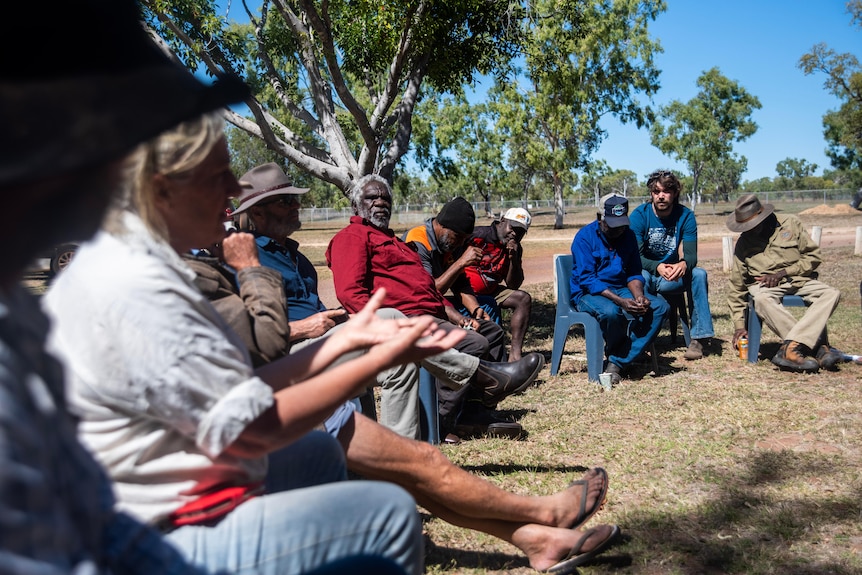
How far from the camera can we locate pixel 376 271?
5203mm

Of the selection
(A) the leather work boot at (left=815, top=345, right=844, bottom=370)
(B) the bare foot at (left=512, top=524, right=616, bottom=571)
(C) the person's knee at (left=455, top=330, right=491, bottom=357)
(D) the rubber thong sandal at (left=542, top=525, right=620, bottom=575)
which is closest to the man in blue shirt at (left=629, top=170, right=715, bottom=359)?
(A) the leather work boot at (left=815, top=345, right=844, bottom=370)

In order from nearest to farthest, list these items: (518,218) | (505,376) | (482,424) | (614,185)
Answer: (505,376) < (482,424) < (518,218) < (614,185)

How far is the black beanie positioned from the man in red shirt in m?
0.89

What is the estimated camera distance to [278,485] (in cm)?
219

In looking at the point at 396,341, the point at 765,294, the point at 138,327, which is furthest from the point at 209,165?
the point at 765,294

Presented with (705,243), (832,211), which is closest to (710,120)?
(832,211)

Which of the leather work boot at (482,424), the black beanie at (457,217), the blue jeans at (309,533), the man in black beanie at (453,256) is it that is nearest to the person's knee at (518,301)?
the man in black beanie at (453,256)

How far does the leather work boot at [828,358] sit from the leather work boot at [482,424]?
3241 millimetres

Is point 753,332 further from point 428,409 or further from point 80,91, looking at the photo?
point 80,91

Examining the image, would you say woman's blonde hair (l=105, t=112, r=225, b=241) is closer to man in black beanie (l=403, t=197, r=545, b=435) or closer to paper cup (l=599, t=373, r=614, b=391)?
man in black beanie (l=403, t=197, r=545, b=435)

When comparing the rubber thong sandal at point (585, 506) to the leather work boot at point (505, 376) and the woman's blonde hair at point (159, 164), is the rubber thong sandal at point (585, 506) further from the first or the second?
the woman's blonde hair at point (159, 164)

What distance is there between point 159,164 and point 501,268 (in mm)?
5556

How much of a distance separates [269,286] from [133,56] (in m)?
1.73

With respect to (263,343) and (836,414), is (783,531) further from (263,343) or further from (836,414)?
(263,343)
